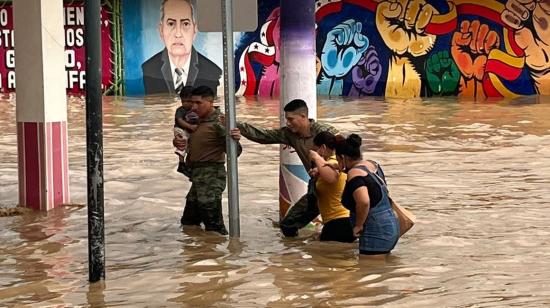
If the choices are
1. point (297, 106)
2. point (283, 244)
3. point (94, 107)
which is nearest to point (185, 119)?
point (297, 106)

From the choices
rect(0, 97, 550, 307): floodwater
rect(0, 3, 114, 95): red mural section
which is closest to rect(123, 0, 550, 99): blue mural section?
rect(0, 3, 114, 95): red mural section

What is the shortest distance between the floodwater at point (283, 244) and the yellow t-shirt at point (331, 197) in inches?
11.5

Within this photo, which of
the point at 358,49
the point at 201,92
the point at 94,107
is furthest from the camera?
the point at 358,49

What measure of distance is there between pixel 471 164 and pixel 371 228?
733 centimetres

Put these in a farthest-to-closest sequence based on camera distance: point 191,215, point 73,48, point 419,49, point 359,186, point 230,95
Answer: point 73,48 → point 419,49 → point 191,215 → point 230,95 → point 359,186

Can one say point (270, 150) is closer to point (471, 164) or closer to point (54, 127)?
point (471, 164)

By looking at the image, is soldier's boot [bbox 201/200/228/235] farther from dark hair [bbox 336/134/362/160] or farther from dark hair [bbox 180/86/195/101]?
dark hair [bbox 336/134/362/160]

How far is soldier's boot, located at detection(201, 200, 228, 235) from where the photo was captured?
10.8 metres

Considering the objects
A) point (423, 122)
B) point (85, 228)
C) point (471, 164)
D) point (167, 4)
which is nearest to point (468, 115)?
point (423, 122)

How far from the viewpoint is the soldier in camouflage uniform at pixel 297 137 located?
10320 millimetres

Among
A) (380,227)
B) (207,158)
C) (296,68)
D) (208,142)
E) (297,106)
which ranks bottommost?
(380,227)

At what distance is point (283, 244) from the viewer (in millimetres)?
10398

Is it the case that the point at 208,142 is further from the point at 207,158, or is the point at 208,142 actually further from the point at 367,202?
the point at 367,202

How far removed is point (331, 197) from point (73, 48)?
2495cm
